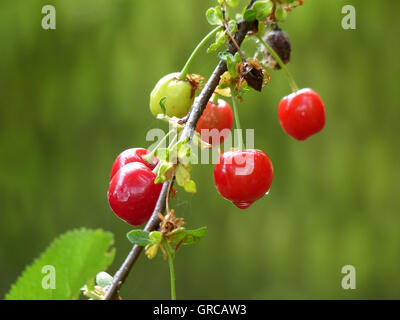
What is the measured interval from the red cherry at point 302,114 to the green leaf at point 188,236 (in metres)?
0.22

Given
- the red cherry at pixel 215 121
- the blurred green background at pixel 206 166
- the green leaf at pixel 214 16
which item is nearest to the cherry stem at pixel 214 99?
the red cherry at pixel 215 121

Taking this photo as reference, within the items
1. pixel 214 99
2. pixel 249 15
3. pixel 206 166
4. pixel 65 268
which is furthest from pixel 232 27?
pixel 206 166

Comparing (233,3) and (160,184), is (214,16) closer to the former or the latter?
(233,3)

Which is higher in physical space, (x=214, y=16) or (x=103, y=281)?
(x=214, y=16)

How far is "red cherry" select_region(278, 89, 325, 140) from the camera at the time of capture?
473 mm

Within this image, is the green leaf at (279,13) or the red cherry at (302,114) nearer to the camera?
the green leaf at (279,13)

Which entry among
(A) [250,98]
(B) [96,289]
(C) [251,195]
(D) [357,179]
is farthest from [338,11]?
(B) [96,289]

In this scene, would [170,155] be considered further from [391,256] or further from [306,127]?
[391,256]

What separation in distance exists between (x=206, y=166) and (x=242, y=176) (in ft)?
3.97

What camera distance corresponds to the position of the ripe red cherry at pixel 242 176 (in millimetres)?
374

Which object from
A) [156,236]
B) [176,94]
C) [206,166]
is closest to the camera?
[156,236]

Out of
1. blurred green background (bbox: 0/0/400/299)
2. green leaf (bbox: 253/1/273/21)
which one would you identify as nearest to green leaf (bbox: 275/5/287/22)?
green leaf (bbox: 253/1/273/21)

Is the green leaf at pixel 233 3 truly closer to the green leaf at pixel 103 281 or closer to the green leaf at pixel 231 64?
the green leaf at pixel 231 64

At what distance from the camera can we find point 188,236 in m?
0.28
